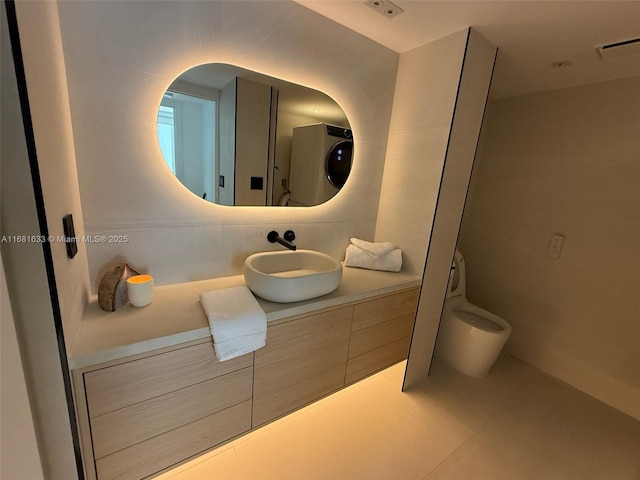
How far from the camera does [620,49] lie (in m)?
1.44

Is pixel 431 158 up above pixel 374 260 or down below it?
above

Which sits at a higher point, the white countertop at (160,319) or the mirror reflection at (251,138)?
the mirror reflection at (251,138)

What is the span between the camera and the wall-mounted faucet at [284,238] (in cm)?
156

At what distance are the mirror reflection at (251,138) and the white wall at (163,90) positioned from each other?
52 mm

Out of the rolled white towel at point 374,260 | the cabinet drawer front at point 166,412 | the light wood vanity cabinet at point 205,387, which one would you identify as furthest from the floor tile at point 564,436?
the cabinet drawer front at point 166,412

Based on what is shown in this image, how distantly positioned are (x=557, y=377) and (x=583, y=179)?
1.56 metres

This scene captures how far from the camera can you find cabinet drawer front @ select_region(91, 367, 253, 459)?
952mm

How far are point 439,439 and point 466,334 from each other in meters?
0.78

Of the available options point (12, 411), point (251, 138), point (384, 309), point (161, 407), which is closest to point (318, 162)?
point (251, 138)

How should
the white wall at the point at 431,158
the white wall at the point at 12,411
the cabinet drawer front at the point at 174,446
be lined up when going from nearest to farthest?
the white wall at the point at 12,411, the cabinet drawer front at the point at 174,446, the white wall at the point at 431,158

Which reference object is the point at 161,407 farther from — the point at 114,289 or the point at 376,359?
the point at 376,359

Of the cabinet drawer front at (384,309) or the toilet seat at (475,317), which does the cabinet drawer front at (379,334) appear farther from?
the toilet seat at (475,317)

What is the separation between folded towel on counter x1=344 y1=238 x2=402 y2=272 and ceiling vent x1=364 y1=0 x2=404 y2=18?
4.17 ft

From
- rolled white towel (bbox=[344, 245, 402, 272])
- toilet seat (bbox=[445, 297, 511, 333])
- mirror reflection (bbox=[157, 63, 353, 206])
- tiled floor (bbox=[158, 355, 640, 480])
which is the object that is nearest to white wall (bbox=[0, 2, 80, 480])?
mirror reflection (bbox=[157, 63, 353, 206])
